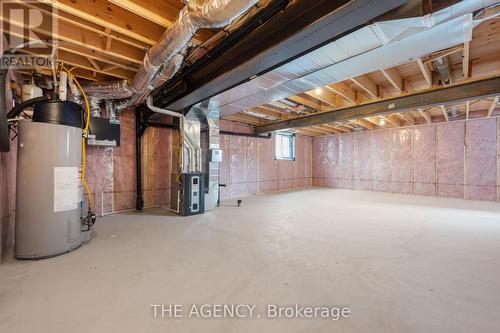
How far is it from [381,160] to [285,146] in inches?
132

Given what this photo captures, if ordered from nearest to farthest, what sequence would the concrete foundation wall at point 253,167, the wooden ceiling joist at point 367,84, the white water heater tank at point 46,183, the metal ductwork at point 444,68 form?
the white water heater tank at point 46,183, the metal ductwork at point 444,68, the wooden ceiling joist at point 367,84, the concrete foundation wall at point 253,167

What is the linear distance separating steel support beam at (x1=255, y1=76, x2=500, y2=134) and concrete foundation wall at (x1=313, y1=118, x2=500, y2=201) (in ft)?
11.4

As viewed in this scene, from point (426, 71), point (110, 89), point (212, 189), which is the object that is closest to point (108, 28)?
point (110, 89)

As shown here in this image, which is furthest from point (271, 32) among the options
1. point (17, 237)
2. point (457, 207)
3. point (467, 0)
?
point (457, 207)

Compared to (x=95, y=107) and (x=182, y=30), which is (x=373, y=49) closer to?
(x=182, y=30)

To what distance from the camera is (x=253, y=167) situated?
271 inches

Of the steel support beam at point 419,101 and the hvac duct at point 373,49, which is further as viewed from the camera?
the steel support beam at point 419,101

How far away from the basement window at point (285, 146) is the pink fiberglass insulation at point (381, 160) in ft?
9.30

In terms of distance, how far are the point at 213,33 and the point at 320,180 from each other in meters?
7.87

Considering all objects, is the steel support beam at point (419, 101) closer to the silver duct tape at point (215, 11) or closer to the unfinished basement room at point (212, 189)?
the unfinished basement room at point (212, 189)

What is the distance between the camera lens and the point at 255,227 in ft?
10.7

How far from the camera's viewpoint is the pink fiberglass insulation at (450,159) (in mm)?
5930

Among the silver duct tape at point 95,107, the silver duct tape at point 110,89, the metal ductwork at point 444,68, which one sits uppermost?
the metal ductwork at point 444,68

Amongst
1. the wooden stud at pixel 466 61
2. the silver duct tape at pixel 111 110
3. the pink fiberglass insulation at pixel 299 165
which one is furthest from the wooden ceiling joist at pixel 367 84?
the pink fiberglass insulation at pixel 299 165
